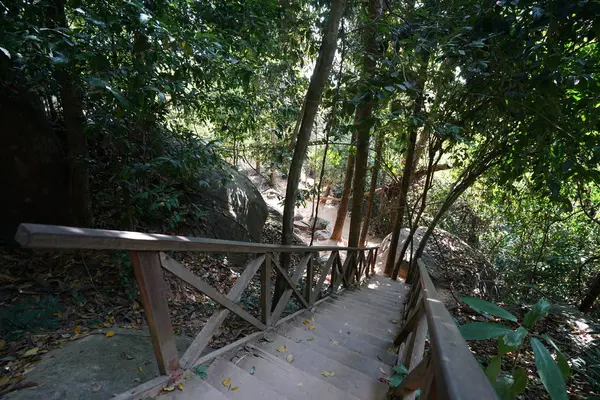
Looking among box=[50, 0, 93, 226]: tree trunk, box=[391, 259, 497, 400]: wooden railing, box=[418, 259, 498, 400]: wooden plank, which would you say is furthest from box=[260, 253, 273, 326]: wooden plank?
box=[50, 0, 93, 226]: tree trunk

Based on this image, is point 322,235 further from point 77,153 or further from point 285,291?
point 77,153

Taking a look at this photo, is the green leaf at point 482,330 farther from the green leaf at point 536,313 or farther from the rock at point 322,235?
the rock at point 322,235

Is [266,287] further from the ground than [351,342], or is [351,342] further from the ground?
[266,287]

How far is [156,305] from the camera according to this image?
1.54m

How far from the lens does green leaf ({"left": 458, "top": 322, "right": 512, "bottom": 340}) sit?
0.98 metres

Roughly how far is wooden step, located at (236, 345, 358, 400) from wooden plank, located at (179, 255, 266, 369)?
1.20 feet

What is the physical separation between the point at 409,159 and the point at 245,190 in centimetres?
417

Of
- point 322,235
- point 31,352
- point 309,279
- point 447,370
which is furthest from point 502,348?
point 322,235

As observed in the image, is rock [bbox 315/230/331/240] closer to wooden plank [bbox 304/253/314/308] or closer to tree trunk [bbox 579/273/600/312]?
tree trunk [bbox 579/273/600/312]

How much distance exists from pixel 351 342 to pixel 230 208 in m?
3.90

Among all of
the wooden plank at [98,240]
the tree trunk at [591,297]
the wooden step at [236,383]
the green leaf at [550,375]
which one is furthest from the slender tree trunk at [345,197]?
the green leaf at [550,375]

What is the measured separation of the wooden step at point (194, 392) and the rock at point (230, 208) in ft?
11.9

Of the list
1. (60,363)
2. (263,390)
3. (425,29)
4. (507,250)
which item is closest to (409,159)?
(425,29)

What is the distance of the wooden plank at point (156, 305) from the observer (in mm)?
1471
